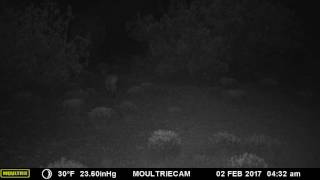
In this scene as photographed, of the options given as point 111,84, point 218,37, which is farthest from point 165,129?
point 218,37

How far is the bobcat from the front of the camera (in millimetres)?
15039

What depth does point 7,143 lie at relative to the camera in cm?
1069

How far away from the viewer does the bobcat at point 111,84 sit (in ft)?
49.3

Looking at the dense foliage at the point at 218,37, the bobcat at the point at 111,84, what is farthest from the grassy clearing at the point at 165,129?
the dense foliage at the point at 218,37

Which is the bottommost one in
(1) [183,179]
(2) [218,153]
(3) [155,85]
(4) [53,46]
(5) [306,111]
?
(1) [183,179]

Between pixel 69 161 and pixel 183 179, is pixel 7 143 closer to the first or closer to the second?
pixel 69 161

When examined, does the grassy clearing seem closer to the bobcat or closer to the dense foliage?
the bobcat

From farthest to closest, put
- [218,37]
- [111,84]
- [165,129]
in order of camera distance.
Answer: [218,37] < [111,84] < [165,129]

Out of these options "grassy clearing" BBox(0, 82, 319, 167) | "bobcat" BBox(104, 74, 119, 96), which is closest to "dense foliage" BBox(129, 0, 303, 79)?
"grassy clearing" BBox(0, 82, 319, 167)

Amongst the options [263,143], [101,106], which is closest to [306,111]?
[263,143]

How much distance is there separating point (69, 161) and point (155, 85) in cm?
750

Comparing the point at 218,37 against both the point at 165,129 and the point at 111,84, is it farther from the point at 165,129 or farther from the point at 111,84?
the point at 165,129

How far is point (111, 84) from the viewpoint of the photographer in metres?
15.5

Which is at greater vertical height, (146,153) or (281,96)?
(281,96)
